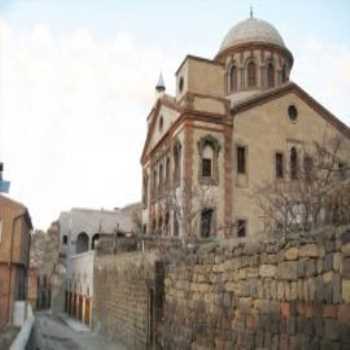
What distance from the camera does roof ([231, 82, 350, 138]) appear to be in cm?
2466

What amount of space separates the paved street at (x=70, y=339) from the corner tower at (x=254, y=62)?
16015 mm

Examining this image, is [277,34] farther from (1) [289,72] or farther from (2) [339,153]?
(2) [339,153]

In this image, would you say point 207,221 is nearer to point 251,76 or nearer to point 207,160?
point 207,160

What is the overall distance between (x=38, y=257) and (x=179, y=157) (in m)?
31.6

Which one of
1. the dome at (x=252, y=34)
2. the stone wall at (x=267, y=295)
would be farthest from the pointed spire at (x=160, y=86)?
the stone wall at (x=267, y=295)

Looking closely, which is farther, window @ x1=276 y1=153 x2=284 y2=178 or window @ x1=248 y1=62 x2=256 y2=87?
window @ x1=248 y1=62 x2=256 y2=87

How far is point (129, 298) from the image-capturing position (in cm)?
1609

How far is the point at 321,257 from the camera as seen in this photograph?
556 centimetres

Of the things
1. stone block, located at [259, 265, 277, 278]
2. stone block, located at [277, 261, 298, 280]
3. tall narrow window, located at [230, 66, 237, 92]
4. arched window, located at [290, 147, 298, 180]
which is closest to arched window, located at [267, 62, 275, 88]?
tall narrow window, located at [230, 66, 237, 92]

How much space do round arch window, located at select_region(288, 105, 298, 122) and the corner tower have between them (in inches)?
173

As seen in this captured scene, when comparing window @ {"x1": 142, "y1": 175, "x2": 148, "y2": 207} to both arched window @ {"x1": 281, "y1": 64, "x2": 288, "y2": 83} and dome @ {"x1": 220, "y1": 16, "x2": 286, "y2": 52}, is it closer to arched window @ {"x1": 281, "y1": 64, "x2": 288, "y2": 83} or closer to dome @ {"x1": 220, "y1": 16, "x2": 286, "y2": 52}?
dome @ {"x1": 220, "y1": 16, "x2": 286, "y2": 52}

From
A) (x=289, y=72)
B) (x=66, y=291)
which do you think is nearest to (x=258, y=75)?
(x=289, y=72)

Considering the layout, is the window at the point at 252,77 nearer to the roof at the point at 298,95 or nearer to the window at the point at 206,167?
the roof at the point at 298,95

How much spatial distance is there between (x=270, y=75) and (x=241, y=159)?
358 inches
